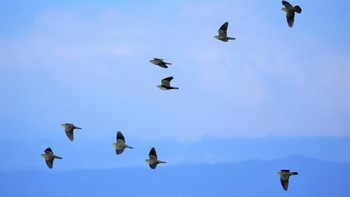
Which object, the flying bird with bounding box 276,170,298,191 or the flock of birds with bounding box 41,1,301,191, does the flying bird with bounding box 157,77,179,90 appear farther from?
the flying bird with bounding box 276,170,298,191

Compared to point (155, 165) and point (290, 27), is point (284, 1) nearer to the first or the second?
point (290, 27)

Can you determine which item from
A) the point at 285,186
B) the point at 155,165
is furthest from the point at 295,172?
the point at 155,165

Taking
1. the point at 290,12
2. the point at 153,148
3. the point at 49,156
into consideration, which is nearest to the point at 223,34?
the point at 290,12

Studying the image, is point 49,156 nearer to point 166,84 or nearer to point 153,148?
point 153,148

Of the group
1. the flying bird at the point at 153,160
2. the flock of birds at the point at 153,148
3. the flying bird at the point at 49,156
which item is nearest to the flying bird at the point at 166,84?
the flock of birds at the point at 153,148

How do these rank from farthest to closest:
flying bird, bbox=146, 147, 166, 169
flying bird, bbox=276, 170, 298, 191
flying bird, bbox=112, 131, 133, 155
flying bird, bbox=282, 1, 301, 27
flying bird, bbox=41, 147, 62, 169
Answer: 1. flying bird, bbox=41, 147, 62, 169
2. flying bird, bbox=112, 131, 133, 155
3. flying bird, bbox=146, 147, 166, 169
4. flying bird, bbox=282, 1, 301, 27
5. flying bird, bbox=276, 170, 298, 191

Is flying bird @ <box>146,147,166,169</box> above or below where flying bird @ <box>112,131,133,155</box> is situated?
below

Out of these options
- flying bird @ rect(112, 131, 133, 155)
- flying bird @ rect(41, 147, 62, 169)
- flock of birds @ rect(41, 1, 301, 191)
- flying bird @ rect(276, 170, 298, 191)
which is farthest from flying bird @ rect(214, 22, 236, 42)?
flying bird @ rect(41, 147, 62, 169)

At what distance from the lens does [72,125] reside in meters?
32.8

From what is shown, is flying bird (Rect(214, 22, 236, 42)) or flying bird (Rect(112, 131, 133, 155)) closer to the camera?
flying bird (Rect(112, 131, 133, 155))

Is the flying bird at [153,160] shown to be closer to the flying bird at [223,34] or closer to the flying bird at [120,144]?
the flying bird at [120,144]

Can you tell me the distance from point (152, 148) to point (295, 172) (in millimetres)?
5353

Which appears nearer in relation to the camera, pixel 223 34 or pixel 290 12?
pixel 290 12

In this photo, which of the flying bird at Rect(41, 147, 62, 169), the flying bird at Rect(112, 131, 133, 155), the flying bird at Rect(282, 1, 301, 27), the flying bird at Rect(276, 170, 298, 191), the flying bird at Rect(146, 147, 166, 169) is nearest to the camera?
the flying bird at Rect(276, 170, 298, 191)
